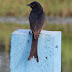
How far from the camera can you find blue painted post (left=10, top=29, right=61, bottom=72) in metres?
5.96

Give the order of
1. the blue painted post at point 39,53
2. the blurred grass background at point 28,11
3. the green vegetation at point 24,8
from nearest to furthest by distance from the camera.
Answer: the blue painted post at point 39,53 < the blurred grass background at point 28,11 < the green vegetation at point 24,8

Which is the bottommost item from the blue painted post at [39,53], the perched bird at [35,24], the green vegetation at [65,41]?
the green vegetation at [65,41]

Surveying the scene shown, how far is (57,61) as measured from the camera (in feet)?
20.4

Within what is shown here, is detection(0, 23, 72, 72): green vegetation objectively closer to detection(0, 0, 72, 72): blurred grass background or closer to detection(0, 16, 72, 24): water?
detection(0, 0, 72, 72): blurred grass background

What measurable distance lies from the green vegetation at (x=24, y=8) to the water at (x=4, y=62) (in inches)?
277

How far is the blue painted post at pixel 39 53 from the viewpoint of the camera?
596 cm

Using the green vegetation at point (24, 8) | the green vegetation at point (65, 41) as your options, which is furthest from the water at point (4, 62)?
the green vegetation at point (24, 8)

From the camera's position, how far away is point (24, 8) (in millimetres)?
18094

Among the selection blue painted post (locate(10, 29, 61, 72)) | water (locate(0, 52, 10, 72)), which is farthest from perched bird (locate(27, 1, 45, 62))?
water (locate(0, 52, 10, 72))

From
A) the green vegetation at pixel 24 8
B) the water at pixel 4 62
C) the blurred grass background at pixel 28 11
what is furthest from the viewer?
the green vegetation at pixel 24 8

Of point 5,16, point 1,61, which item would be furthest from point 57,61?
point 5,16

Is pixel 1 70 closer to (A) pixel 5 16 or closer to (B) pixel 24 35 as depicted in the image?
(B) pixel 24 35

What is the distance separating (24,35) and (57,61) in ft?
2.28

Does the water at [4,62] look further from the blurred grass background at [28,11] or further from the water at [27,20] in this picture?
the water at [27,20]
